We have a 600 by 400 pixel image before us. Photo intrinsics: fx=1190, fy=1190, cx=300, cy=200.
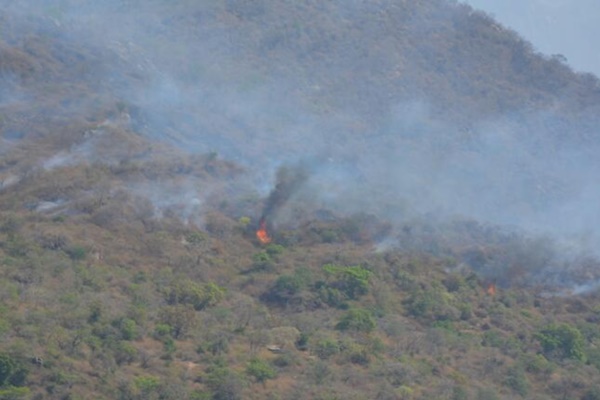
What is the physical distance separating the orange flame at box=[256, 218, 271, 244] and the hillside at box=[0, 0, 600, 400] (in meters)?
0.25

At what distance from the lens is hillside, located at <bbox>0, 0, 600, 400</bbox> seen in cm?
5088

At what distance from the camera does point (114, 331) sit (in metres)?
50.2

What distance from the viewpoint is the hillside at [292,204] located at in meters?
50.9

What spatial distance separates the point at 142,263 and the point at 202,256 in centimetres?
392

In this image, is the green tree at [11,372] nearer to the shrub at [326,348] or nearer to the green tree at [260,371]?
the green tree at [260,371]

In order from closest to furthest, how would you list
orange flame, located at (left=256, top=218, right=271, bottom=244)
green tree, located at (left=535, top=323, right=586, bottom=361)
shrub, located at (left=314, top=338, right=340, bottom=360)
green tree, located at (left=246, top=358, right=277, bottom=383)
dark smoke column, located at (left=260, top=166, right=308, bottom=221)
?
1. green tree, located at (left=246, top=358, right=277, bottom=383)
2. shrub, located at (left=314, top=338, right=340, bottom=360)
3. green tree, located at (left=535, top=323, right=586, bottom=361)
4. orange flame, located at (left=256, top=218, right=271, bottom=244)
5. dark smoke column, located at (left=260, top=166, right=308, bottom=221)

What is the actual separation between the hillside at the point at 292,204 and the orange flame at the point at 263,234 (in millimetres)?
253

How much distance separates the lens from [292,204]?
248 feet

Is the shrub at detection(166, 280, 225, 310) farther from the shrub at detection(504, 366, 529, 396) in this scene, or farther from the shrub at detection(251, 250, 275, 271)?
the shrub at detection(504, 366, 529, 396)

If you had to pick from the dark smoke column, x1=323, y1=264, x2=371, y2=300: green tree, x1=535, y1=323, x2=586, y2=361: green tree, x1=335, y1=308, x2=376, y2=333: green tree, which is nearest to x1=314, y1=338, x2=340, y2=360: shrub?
x1=335, y1=308, x2=376, y2=333: green tree

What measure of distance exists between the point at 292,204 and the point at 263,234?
185 inches

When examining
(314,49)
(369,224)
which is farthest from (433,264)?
(314,49)

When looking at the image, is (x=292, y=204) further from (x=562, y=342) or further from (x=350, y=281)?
(x=562, y=342)

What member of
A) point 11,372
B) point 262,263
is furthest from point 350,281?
point 11,372
